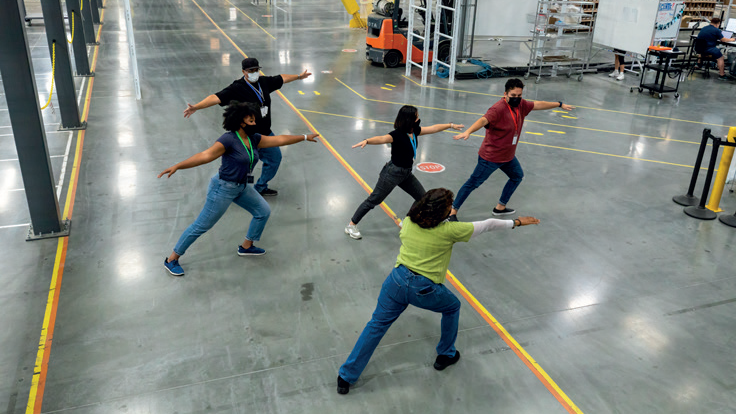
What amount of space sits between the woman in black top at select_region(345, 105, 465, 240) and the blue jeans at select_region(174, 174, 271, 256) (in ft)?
4.69

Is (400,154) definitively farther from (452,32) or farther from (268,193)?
(452,32)

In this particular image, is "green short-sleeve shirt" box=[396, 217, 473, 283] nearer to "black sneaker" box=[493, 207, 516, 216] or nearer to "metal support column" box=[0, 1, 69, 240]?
"black sneaker" box=[493, 207, 516, 216]

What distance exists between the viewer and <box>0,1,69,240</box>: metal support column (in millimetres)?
7086

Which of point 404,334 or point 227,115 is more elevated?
point 227,115

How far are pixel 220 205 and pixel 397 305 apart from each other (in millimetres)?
2797

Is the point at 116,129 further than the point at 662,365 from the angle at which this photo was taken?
Yes

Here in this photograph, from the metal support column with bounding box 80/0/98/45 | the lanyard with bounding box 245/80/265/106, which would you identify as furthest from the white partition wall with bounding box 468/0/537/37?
the metal support column with bounding box 80/0/98/45

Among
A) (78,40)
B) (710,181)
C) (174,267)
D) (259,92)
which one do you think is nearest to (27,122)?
(174,267)

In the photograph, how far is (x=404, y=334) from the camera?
19.9 feet

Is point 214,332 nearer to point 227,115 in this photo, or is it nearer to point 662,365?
point 227,115

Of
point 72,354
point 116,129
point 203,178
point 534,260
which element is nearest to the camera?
point 72,354

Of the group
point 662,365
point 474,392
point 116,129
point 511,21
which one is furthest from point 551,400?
point 511,21

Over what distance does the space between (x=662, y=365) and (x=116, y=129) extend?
11.5m

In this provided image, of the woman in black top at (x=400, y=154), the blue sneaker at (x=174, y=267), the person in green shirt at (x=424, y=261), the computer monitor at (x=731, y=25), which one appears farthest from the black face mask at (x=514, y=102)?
Result: the computer monitor at (x=731, y=25)
